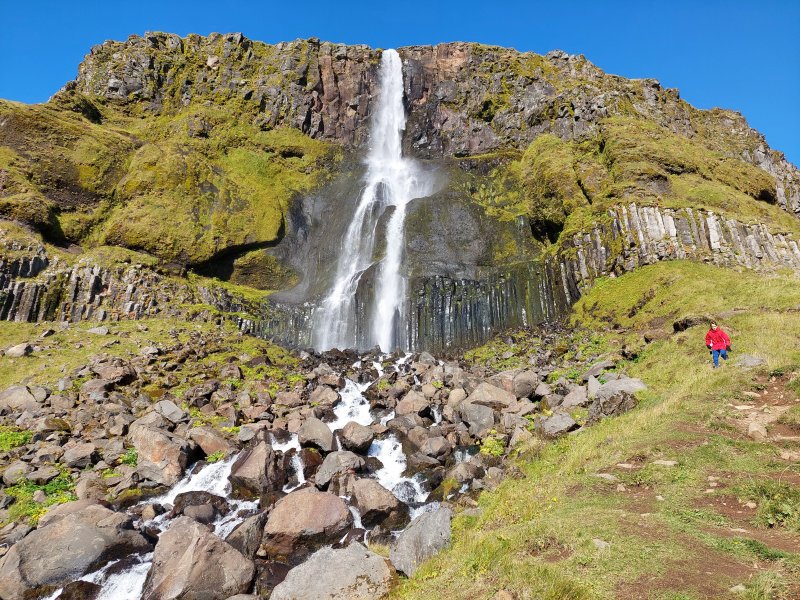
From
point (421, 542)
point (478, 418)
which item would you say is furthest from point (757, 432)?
point (478, 418)

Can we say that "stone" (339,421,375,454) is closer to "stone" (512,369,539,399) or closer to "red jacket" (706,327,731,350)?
"stone" (512,369,539,399)

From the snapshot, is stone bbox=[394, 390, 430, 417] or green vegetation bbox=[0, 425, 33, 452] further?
stone bbox=[394, 390, 430, 417]

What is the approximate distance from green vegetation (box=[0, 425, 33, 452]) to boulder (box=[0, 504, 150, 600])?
709cm

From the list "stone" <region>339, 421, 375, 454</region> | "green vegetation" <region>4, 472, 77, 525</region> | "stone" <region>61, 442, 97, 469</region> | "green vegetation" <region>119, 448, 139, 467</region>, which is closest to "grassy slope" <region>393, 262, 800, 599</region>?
"stone" <region>339, 421, 375, 454</region>

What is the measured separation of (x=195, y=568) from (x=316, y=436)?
682 centimetres

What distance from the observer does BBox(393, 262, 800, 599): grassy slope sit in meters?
5.41

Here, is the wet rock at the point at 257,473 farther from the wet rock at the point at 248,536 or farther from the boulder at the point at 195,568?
the boulder at the point at 195,568

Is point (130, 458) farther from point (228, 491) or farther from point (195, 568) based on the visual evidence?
point (195, 568)

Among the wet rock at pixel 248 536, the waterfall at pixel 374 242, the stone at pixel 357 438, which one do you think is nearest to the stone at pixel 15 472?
the wet rock at pixel 248 536

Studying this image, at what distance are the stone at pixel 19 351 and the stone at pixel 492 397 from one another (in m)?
22.9

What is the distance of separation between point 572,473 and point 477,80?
59.5 meters

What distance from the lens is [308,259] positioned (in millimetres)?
44188

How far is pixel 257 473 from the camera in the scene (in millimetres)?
14062

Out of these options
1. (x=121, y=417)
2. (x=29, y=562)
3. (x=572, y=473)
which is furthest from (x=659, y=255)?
(x=29, y=562)
